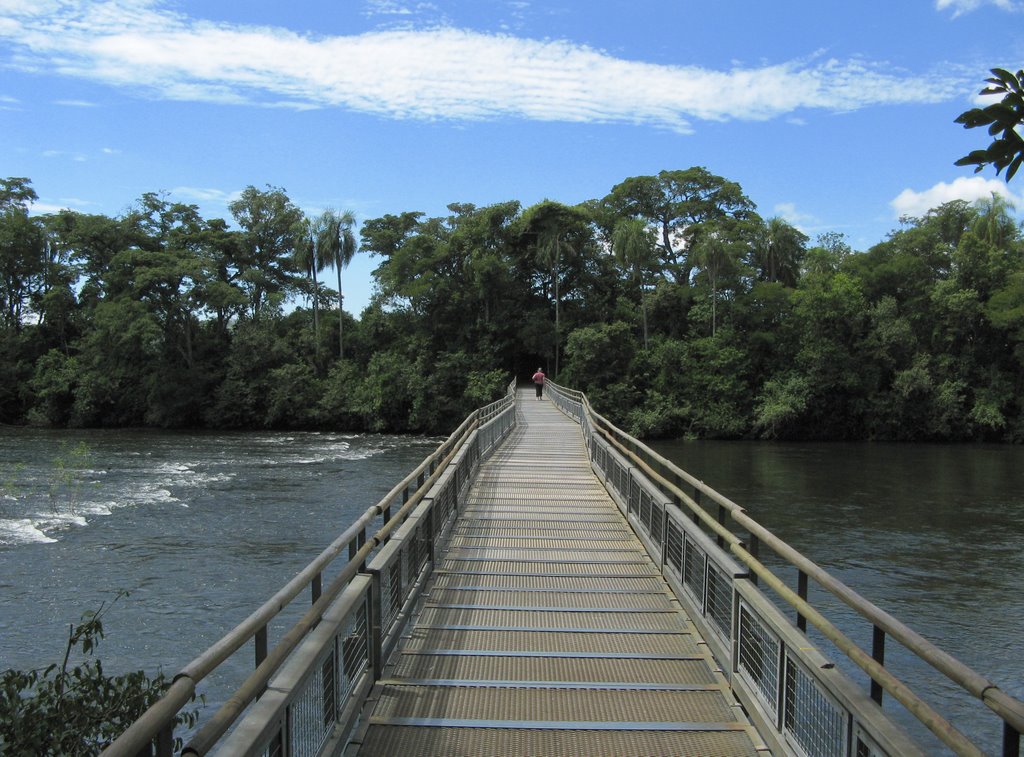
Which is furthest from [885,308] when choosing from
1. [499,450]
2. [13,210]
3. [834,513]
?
[13,210]

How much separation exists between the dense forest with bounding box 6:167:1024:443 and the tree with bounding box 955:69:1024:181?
44536mm

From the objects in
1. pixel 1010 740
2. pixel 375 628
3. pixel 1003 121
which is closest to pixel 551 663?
pixel 375 628

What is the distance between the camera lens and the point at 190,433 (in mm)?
48625

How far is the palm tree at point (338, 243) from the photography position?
56.0 m

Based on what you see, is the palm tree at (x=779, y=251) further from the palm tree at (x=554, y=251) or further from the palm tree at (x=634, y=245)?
the palm tree at (x=554, y=251)

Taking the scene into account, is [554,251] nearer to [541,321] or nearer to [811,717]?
[541,321]

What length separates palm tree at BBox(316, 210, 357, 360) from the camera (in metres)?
56.0

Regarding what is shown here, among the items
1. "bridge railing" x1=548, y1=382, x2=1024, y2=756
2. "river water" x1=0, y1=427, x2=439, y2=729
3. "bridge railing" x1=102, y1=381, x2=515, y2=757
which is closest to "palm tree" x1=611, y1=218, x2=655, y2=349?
"river water" x1=0, y1=427, x2=439, y2=729

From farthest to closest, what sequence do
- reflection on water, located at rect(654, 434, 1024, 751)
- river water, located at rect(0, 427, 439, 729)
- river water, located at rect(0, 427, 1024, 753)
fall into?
reflection on water, located at rect(654, 434, 1024, 751) < river water, located at rect(0, 427, 1024, 753) < river water, located at rect(0, 427, 439, 729)

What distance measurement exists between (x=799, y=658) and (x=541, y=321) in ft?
166

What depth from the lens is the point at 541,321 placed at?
177 feet

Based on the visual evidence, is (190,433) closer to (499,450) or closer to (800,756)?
(499,450)

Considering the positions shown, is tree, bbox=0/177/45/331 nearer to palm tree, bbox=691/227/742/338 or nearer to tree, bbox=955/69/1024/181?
palm tree, bbox=691/227/742/338

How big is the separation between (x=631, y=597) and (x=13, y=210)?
67.0 meters
